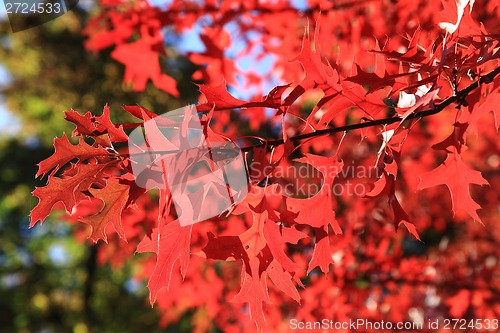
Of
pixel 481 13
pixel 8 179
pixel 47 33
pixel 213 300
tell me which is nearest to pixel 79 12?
pixel 47 33

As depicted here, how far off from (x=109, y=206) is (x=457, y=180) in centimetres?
77

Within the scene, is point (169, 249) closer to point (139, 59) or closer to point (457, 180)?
point (457, 180)

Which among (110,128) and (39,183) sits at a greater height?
(110,128)

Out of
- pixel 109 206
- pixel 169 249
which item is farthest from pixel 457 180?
pixel 109 206

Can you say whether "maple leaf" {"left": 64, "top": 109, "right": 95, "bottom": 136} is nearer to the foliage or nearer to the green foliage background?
the foliage

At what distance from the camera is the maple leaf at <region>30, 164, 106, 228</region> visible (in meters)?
0.91

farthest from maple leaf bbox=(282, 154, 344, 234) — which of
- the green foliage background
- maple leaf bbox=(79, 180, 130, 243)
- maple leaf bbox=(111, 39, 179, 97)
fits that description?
the green foliage background

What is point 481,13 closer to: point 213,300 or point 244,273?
point 244,273

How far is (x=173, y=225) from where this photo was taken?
958 millimetres

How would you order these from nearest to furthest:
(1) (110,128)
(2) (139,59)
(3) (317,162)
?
(1) (110,128) < (3) (317,162) < (2) (139,59)

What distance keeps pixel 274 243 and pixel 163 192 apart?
A: 0.89 ft

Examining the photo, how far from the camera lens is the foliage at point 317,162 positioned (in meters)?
0.92

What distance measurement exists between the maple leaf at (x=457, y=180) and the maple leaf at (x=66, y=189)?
0.71 m

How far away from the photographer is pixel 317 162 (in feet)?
3.54
